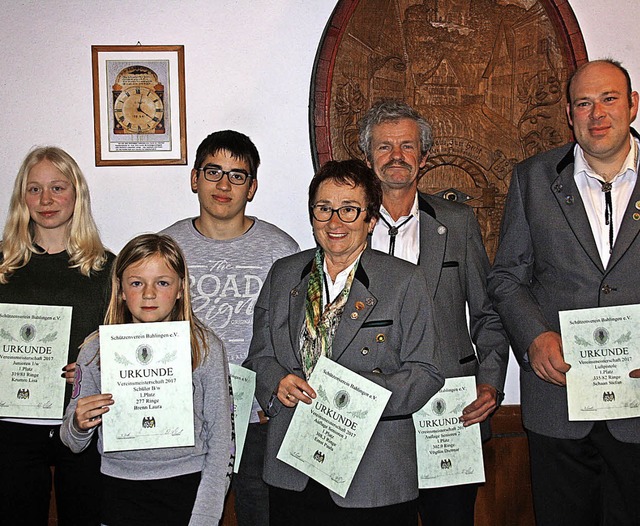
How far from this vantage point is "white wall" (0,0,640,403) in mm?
3305

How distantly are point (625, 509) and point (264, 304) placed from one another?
134 centimetres

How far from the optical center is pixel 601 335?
7.74 feet

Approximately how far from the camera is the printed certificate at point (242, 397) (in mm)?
2607

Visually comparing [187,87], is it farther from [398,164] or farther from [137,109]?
[398,164]

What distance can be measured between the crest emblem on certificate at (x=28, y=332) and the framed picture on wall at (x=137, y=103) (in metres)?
1.08

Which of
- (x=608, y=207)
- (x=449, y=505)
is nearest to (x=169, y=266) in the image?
(x=449, y=505)

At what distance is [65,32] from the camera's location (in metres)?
3.30

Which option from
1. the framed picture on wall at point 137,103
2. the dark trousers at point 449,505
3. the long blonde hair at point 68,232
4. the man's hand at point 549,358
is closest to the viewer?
the man's hand at point 549,358

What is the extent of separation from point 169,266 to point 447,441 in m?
1.07

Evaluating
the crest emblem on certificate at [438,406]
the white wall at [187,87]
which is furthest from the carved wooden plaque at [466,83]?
the crest emblem on certificate at [438,406]

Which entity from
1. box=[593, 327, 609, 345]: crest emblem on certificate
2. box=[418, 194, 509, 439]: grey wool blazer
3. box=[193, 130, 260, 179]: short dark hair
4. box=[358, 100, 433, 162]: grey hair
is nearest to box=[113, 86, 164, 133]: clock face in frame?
box=[193, 130, 260, 179]: short dark hair

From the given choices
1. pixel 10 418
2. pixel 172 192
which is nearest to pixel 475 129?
pixel 172 192

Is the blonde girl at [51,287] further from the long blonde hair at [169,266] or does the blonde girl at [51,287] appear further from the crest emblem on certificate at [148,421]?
the crest emblem on certificate at [148,421]

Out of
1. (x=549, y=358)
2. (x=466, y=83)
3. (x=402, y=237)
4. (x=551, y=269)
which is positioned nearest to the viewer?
(x=549, y=358)
